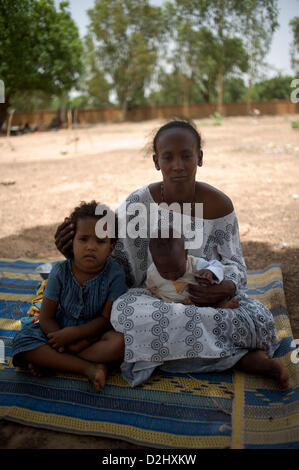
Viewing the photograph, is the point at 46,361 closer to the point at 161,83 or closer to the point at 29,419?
the point at 29,419

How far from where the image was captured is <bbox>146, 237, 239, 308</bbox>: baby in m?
2.40

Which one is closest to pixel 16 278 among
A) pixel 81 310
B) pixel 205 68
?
pixel 81 310

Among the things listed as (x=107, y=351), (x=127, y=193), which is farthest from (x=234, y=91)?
(x=107, y=351)

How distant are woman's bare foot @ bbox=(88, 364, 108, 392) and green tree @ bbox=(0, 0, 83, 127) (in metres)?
22.7

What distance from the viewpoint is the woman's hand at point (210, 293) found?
239cm

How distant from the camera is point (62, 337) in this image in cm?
226

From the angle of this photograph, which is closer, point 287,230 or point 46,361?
point 46,361

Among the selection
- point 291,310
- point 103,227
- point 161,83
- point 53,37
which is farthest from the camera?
point 161,83

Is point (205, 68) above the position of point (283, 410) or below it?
above

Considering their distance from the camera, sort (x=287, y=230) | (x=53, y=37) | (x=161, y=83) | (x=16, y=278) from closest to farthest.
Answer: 1. (x=16, y=278)
2. (x=287, y=230)
3. (x=53, y=37)
4. (x=161, y=83)

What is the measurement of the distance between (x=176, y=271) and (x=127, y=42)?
3909 cm

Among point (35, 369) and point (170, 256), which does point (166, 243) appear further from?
point (35, 369)

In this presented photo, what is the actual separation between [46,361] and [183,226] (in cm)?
121

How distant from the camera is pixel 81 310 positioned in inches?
94.1
